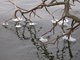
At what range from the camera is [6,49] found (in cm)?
329

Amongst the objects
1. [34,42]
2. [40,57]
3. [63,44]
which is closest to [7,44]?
[34,42]

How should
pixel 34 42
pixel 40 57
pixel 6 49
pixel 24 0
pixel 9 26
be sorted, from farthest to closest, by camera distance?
pixel 24 0, pixel 9 26, pixel 34 42, pixel 6 49, pixel 40 57

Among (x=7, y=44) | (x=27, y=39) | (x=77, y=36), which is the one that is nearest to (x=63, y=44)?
(x=77, y=36)

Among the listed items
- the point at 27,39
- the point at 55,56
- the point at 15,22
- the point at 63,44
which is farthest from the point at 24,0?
the point at 55,56

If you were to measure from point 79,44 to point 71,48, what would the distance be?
0.18 meters

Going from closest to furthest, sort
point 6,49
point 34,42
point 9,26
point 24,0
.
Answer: point 6,49 → point 34,42 → point 9,26 → point 24,0

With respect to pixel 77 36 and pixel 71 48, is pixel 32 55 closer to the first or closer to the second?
pixel 71 48

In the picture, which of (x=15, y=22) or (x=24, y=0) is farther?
(x=24, y=0)

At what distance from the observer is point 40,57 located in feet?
10.0

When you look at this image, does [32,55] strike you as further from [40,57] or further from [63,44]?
[63,44]

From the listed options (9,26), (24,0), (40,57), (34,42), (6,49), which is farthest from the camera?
(24,0)

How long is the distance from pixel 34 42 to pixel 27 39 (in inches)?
6.8

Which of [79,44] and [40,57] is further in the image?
[79,44]

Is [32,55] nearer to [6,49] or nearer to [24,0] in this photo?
[6,49]
